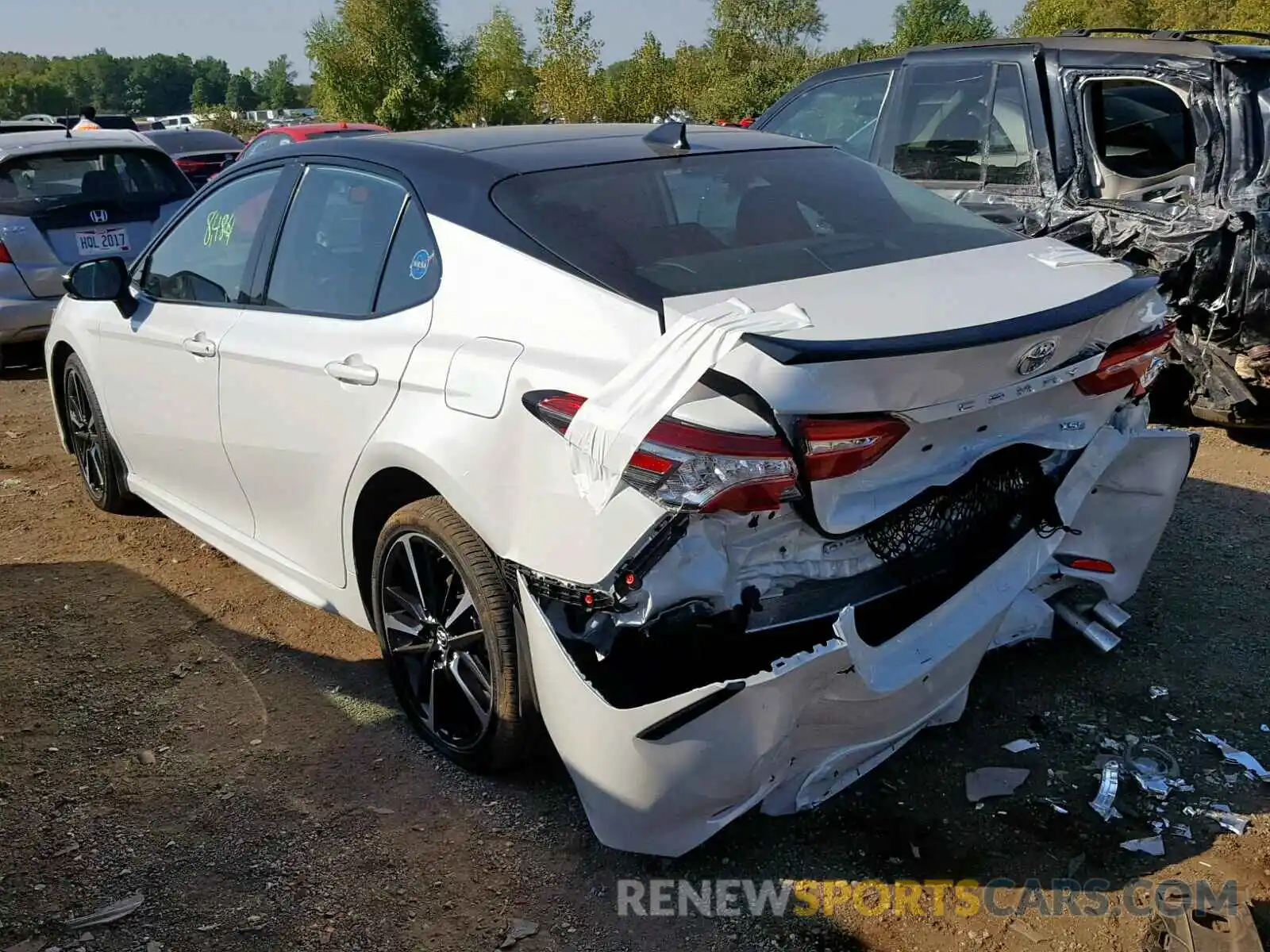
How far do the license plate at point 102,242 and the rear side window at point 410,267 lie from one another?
5839 mm

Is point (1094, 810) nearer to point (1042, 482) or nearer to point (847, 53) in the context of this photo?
point (1042, 482)

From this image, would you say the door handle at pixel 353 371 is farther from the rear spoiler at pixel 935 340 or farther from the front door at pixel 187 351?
the rear spoiler at pixel 935 340

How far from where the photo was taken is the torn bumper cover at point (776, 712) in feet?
7.38

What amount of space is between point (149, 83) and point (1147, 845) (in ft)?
483

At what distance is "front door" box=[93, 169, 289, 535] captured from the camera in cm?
376

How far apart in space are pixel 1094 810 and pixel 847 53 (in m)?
44.8

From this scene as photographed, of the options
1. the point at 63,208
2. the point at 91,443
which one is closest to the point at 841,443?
the point at 91,443

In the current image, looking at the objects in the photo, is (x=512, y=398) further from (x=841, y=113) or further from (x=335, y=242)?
(x=841, y=113)

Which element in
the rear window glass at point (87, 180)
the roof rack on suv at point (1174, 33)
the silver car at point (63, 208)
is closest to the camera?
the roof rack on suv at point (1174, 33)

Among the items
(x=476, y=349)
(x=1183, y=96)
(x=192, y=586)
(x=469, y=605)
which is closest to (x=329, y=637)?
(x=192, y=586)

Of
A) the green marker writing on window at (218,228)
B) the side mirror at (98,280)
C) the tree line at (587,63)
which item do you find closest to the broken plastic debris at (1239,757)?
the green marker writing on window at (218,228)

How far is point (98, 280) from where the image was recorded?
4.11 m

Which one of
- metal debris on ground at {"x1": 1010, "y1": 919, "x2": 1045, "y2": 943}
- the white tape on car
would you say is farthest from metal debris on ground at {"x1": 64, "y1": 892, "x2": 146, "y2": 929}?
metal debris on ground at {"x1": 1010, "y1": 919, "x2": 1045, "y2": 943}

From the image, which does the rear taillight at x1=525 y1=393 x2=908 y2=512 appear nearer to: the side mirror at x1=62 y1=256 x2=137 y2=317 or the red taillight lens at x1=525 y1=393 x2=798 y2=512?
the red taillight lens at x1=525 y1=393 x2=798 y2=512
